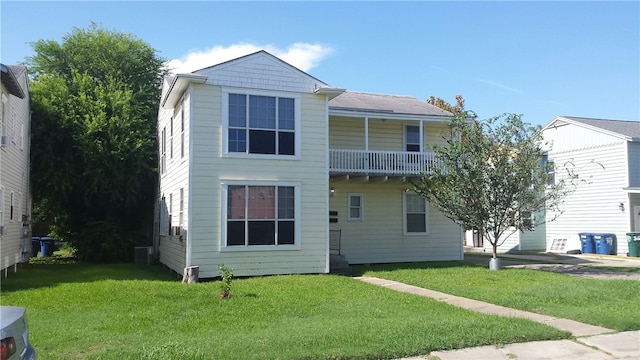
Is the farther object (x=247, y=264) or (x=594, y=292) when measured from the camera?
(x=247, y=264)

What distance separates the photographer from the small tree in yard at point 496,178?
15.8 metres

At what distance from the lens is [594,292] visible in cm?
1146

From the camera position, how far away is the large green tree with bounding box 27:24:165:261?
20.8 m

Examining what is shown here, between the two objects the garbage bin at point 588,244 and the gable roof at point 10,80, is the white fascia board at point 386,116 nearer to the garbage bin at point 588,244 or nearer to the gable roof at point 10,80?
the gable roof at point 10,80

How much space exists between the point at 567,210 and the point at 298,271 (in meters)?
17.1

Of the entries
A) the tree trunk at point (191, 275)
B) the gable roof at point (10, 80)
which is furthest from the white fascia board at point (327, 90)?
the gable roof at point (10, 80)

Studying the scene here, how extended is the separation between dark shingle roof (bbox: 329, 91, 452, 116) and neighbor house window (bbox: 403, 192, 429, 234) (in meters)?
3.10

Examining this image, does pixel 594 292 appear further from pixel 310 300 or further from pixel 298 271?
pixel 298 271

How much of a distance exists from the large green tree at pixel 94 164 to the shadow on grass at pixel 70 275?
3319 millimetres

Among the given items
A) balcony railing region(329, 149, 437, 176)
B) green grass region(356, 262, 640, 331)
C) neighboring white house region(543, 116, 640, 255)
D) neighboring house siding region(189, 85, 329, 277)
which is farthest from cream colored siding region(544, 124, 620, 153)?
neighboring house siding region(189, 85, 329, 277)

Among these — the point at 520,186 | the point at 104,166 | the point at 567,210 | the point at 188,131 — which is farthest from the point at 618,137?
the point at 104,166

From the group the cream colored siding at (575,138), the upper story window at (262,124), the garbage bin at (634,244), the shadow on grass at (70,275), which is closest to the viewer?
the shadow on grass at (70,275)

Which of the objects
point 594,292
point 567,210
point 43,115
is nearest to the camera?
point 594,292

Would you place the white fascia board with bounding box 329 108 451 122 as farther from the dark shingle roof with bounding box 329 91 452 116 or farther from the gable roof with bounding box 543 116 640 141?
the gable roof with bounding box 543 116 640 141
